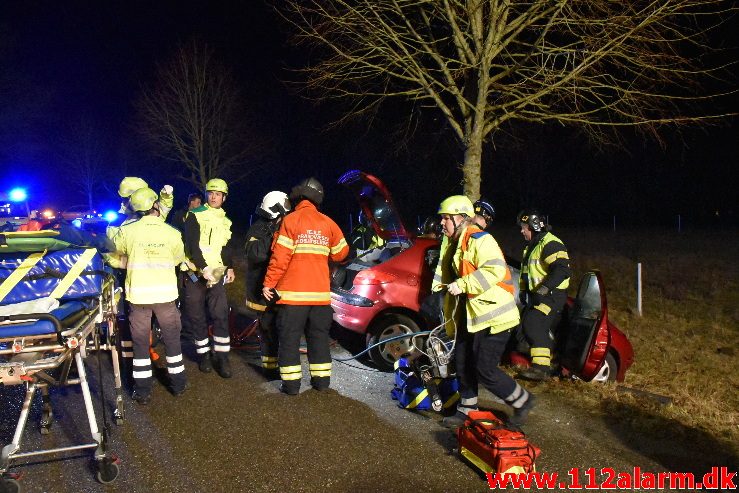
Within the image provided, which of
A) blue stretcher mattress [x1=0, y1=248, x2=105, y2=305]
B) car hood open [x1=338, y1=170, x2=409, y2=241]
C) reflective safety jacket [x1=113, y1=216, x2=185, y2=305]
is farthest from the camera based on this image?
car hood open [x1=338, y1=170, x2=409, y2=241]

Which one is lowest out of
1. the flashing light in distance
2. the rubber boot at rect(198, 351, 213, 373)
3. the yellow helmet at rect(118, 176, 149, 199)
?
the rubber boot at rect(198, 351, 213, 373)

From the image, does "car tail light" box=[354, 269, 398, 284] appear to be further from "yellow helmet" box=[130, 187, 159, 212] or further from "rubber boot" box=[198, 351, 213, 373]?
"yellow helmet" box=[130, 187, 159, 212]

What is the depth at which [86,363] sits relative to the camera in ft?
20.9

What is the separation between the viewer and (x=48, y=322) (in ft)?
12.1

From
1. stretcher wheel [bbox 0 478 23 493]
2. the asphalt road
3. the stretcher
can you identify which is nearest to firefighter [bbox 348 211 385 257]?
the asphalt road

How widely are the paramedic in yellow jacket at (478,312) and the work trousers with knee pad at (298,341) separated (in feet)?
4.29

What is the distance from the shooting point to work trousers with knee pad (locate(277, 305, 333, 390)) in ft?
17.1

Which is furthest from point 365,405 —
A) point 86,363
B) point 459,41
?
point 459,41

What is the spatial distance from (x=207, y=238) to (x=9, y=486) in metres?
2.99

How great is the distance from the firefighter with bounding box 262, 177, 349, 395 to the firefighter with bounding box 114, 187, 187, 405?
0.91m

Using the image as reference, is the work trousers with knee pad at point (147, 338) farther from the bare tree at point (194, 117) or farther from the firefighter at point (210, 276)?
the bare tree at point (194, 117)

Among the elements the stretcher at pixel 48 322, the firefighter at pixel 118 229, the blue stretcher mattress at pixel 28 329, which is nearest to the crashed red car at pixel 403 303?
the firefighter at pixel 118 229

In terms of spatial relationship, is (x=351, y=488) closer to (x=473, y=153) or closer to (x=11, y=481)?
(x=11, y=481)

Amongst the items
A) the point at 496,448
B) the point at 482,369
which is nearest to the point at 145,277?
the point at 482,369
